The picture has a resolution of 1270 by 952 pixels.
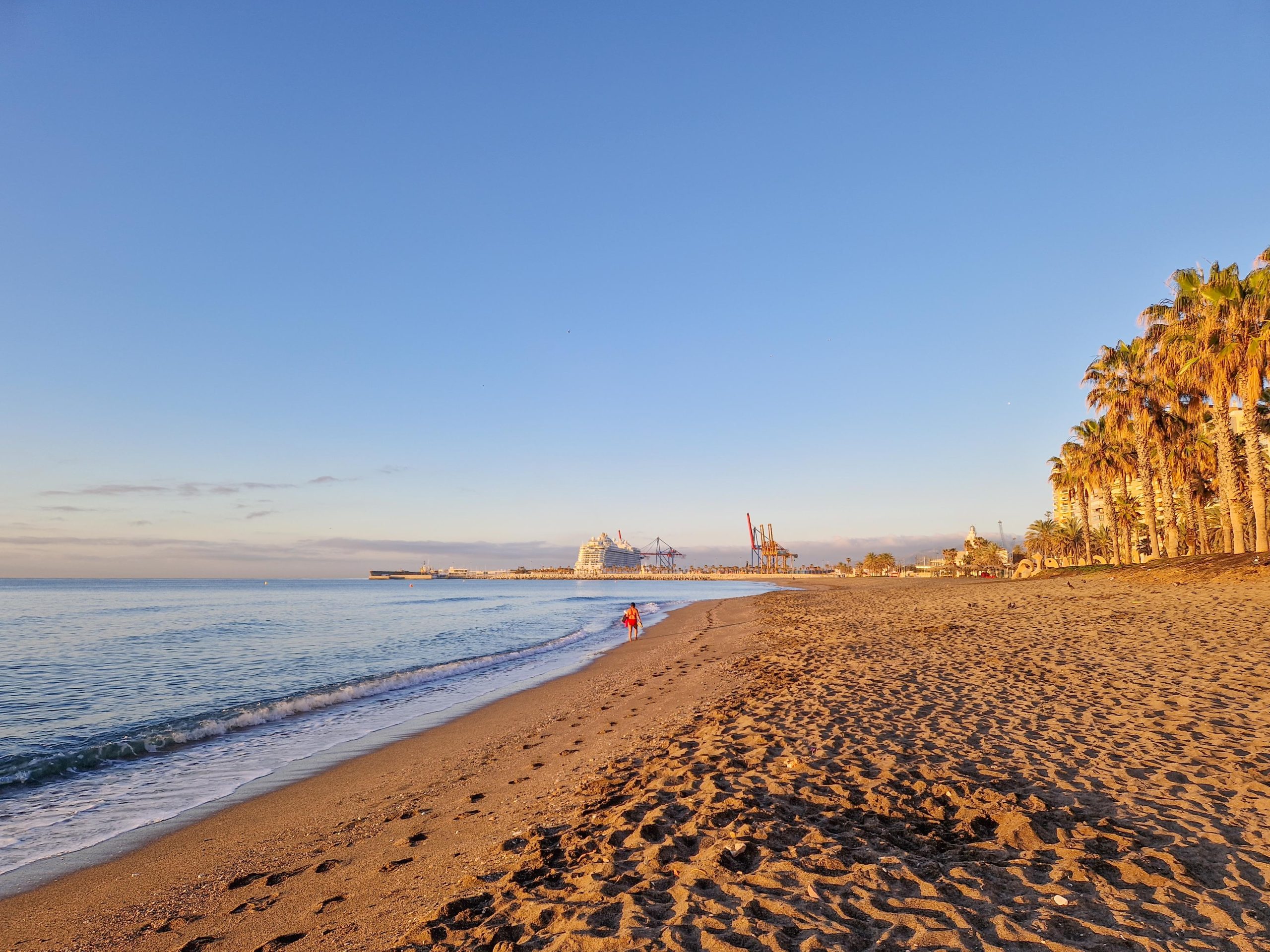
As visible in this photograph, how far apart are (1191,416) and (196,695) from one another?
1805 inches

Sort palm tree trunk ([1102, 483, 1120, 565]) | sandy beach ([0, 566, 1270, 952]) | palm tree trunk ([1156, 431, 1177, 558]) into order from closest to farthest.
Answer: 1. sandy beach ([0, 566, 1270, 952])
2. palm tree trunk ([1156, 431, 1177, 558])
3. palm tree trunk ([1102, 483, 1120, 565])

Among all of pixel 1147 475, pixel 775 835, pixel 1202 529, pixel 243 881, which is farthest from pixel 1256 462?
pixel 243 881

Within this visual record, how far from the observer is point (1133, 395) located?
117ft

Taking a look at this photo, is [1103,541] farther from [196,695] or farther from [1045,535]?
[196,695]

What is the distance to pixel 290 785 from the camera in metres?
8.16

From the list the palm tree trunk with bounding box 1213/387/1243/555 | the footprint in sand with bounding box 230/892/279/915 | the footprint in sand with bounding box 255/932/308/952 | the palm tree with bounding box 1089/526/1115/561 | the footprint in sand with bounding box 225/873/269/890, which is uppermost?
the palm tree trunk with bounding box 1213/387/1243/555

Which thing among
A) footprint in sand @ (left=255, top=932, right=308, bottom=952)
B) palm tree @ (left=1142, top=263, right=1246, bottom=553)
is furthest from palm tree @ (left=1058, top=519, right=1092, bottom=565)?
footprint in sand @ (left=255, top=932, right=308, bottom=952)

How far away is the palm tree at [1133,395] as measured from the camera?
3544 cm

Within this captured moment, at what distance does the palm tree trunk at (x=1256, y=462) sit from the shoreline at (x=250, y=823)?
92.9 feet

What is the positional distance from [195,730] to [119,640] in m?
21.3

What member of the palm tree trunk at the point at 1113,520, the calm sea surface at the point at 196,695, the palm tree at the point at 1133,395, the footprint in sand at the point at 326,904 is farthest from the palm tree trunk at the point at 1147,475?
the footprint in sand at the point at 326,904

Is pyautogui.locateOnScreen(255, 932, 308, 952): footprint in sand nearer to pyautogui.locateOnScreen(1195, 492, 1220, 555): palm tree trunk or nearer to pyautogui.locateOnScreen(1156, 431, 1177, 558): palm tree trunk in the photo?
pyautogui.locateOnScreen(1156, 431, 1177, 558): palm tree trunk

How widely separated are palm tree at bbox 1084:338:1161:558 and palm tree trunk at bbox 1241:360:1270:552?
555 centimetres

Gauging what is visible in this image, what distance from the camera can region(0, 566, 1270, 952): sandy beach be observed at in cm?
361
